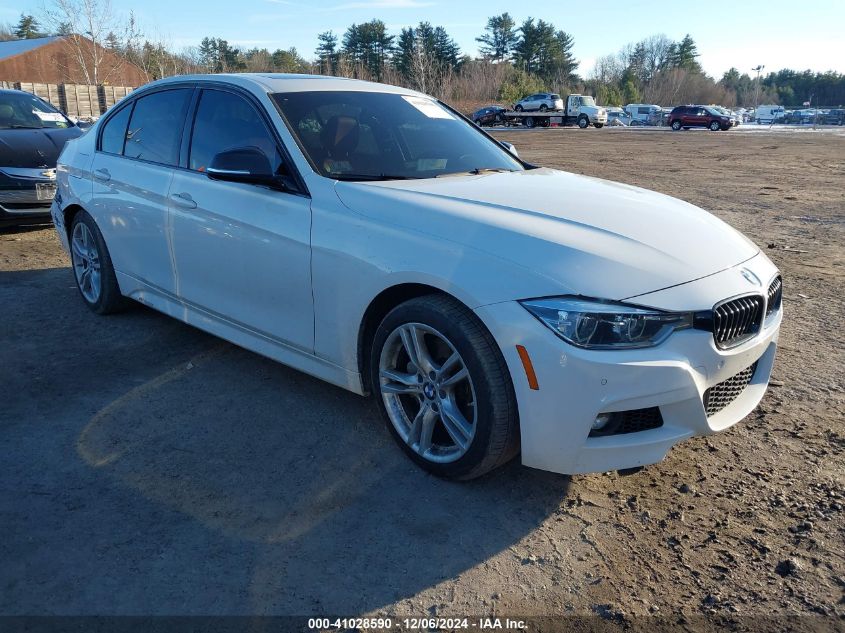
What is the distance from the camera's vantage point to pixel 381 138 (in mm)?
3932

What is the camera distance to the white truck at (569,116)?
48938mm

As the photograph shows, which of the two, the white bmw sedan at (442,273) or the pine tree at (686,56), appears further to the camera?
the pine tree at (686,56)

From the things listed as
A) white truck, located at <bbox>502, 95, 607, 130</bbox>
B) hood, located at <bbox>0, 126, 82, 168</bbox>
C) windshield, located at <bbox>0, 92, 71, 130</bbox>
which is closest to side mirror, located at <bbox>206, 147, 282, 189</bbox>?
hood, located at <bbox>0, 126, 82, 168</bbox>

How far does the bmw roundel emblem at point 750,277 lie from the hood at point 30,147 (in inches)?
315

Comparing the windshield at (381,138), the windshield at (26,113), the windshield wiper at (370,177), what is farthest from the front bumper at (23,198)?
the windshield wiper at (370,177)

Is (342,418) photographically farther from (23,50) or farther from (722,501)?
(23,50)

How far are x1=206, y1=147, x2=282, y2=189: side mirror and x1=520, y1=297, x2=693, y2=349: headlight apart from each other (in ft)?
5.41

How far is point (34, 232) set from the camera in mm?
8602

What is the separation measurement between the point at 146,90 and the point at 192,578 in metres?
3.64

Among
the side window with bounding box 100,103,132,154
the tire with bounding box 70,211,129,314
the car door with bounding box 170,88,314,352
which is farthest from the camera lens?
the tire with bounding box 70,211,129,314

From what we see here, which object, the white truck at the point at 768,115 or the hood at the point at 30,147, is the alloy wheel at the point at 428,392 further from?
the white truck at the point at 768,115

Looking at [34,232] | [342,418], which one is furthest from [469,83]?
[342,418]

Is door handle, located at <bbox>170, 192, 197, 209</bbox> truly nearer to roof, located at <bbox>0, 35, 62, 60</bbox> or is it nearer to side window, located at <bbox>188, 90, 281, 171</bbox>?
side window, located at <bbox>188, 90, 281, 171</bbox>

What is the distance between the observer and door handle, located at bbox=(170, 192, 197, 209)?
400 cm
